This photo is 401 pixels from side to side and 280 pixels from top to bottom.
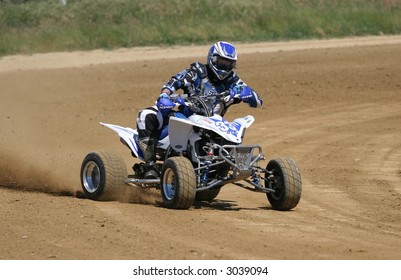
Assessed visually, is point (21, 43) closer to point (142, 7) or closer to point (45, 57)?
point (45, 57)

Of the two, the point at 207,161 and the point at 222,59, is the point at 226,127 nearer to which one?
the point at 207,161

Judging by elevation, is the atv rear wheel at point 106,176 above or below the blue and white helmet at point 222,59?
below

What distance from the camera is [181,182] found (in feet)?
40.1

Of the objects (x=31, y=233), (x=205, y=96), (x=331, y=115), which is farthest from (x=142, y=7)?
(x=31, y=233)

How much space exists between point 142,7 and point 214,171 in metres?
26.7

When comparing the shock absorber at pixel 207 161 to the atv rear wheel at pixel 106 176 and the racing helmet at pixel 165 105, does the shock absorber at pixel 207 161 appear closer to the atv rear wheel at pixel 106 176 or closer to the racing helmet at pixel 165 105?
the racing helmet at pixel 165 105

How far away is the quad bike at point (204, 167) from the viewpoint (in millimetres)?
12414

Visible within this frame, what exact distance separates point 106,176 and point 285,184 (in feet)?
7.85

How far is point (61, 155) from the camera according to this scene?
18.3 metres

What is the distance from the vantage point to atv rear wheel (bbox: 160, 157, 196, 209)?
12.2 meters

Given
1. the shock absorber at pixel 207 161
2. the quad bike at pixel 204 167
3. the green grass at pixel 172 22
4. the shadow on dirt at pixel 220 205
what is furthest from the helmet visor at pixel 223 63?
the green grass at pixel 172 22

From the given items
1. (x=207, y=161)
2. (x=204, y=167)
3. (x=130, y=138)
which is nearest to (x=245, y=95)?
(x=207, y=161)

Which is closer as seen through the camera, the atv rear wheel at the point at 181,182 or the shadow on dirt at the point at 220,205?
the atv rear wheel at the point at 181,182

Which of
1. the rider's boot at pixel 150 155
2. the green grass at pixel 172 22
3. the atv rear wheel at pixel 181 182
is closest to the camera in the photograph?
the atv rear wheel at pixel 181 182
